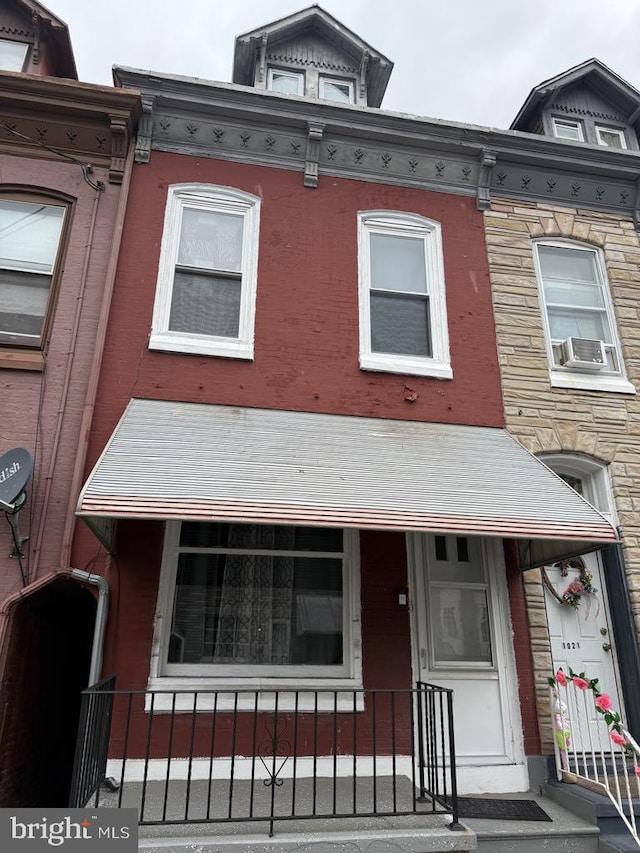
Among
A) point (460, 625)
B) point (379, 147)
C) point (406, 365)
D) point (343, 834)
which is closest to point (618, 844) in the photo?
point (460, 625)

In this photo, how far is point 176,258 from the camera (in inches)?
272

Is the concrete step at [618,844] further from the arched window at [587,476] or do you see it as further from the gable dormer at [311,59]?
the gable dormer at [311,59]

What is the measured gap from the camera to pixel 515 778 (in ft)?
18.3

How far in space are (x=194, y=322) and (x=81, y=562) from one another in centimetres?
286

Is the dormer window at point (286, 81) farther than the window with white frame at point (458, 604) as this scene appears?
Yes

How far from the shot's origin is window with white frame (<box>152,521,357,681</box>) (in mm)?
5602

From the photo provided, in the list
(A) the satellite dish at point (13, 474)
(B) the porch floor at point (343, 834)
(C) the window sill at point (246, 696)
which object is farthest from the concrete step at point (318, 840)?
(A) the satellite dish at point (13, 474)

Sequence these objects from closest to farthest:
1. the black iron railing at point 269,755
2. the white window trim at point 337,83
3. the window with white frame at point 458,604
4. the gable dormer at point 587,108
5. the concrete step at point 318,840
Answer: the concrete step at point 318,840
the black iron railing at point 269,755
the window with white frame at point 458,604
the white window trim at point 337,83
the gable dormer at point 587,108

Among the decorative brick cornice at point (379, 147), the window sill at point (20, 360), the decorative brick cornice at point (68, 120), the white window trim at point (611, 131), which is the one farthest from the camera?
the white window trim at point (611, 131)

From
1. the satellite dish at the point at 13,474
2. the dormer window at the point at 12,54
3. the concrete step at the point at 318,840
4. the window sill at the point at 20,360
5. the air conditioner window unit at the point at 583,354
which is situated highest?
the dormer window at the point at 12,54

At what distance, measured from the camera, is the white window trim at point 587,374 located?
A: 23.2ft

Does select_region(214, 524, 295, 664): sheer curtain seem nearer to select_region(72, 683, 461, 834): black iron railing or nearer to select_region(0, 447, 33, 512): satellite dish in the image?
select_region(72, 683, 461, 834): black iron railing

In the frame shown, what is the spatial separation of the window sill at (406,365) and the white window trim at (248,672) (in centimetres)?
224

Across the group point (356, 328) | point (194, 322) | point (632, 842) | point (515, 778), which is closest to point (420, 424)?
point (356, 328)
